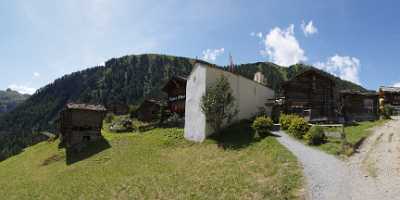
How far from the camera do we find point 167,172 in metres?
24.4

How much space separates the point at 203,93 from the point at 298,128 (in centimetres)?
1115

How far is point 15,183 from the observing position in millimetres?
32531

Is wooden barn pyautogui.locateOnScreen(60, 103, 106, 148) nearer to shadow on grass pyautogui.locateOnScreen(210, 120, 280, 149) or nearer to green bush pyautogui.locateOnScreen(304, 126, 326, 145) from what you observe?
shadow on grass pyautogui.locateOnScreen(210, 120, 280, 149)

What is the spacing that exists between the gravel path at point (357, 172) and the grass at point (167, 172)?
1054mm

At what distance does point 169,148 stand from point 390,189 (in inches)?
884

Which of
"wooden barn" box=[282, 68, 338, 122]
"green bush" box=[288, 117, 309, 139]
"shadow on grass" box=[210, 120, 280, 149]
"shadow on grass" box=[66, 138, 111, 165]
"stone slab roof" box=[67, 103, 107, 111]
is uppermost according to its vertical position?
"wooden barn" box=[282, 68, 338, 122]

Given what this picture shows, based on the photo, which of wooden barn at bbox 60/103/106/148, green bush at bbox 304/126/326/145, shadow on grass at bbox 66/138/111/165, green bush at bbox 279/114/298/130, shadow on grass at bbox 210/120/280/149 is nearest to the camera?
green bush at bbox 304/126/326/145

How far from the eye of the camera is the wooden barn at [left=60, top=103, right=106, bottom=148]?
4403cm

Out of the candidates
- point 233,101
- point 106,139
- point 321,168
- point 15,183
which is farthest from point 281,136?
point 15,183

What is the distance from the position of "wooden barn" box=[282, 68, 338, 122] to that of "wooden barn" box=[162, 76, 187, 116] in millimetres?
16676

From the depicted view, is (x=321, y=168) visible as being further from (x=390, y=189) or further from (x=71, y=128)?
(x=71, y=128)

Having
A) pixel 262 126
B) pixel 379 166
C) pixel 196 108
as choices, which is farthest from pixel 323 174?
pixel 196 108

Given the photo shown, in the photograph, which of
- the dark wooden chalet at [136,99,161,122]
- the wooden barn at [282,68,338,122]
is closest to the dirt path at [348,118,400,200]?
the wooden barn at [282,68,338,122]

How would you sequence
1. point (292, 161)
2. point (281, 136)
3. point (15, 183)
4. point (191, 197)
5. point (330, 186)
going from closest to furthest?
1. point (330, 186)
2. point (191, 197)
3. point (292, 161)
4. point (281, 136)
5. point (15, 183)
